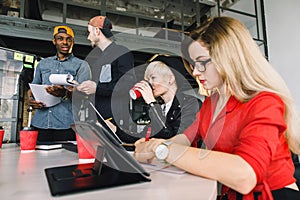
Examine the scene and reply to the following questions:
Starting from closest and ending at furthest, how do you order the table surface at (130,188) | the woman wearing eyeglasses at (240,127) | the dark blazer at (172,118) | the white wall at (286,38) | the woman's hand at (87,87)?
the table surface at (130,188) → the woman wearing eyeglasses at (240,127) → the dark blazer at (172,118) → the woman's hand at (87,87) → the white wall at (286,38)

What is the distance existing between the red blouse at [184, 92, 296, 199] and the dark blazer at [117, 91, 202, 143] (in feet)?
1.07

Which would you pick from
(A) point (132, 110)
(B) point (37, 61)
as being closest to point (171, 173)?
(A) point (132, 110)

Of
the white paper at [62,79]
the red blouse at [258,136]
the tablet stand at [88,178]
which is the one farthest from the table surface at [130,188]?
the white paper at [62,79]

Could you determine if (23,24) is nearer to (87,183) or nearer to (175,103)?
(175,103)

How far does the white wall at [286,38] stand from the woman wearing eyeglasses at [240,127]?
369cm

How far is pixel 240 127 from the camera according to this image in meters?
0.70

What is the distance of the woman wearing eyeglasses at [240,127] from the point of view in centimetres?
54

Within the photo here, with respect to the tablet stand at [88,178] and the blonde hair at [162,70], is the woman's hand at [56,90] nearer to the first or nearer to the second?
the blonde hair at [162,70]

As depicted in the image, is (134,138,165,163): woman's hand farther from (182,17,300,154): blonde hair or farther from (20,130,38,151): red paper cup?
(20,130,38,151): red paper cup

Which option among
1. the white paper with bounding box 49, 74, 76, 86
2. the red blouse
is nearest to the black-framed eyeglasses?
the red blouse

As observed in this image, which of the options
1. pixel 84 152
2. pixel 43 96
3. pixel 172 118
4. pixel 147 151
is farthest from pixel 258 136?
pixel 43 96

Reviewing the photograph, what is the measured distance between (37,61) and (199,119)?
4.92 feet

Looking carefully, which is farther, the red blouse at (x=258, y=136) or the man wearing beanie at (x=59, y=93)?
the man wearing beanie at (x=59, y=93)

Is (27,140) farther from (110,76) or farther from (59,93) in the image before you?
(110,76)
